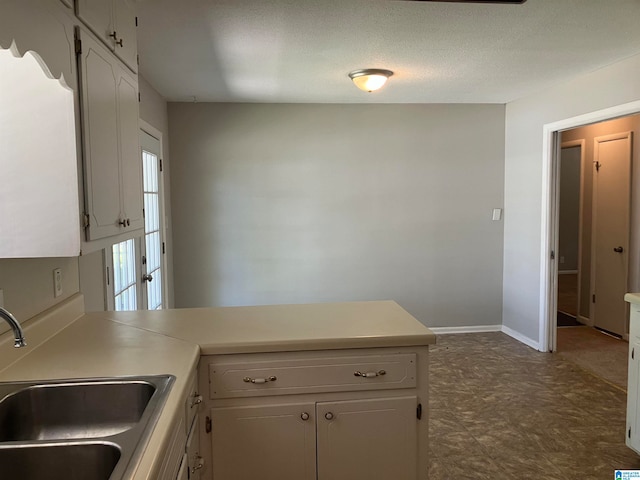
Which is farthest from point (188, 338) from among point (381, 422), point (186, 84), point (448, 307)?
point (448, 307)

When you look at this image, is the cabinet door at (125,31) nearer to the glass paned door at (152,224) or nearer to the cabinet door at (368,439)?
the glass paned door at (152,224)

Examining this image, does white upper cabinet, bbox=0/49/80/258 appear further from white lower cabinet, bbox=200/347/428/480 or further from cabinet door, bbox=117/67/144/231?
white lower cabinet, bbox=200/347/428/480

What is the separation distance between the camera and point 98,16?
5.89ft

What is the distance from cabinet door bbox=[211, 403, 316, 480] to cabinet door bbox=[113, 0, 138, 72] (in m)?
1.51

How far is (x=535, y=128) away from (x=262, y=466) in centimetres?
391

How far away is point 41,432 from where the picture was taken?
1.50m

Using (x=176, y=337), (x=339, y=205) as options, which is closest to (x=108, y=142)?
(x=176, y=337)

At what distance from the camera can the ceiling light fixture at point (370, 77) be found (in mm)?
3602

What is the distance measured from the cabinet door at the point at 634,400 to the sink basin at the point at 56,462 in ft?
8.14

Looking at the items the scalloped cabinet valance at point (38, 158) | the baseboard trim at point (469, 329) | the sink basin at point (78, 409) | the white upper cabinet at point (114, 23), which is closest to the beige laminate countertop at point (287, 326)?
the sink basin at point (78, 409)

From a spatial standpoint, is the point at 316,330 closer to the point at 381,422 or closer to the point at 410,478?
the point at 381,422

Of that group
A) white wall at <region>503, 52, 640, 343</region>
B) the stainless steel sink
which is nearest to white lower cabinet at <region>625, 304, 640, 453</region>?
white wall at <region>503, 52, 640, 343</region>

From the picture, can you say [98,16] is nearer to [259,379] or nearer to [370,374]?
[259,379]

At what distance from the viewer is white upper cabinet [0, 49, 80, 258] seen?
1509mm
